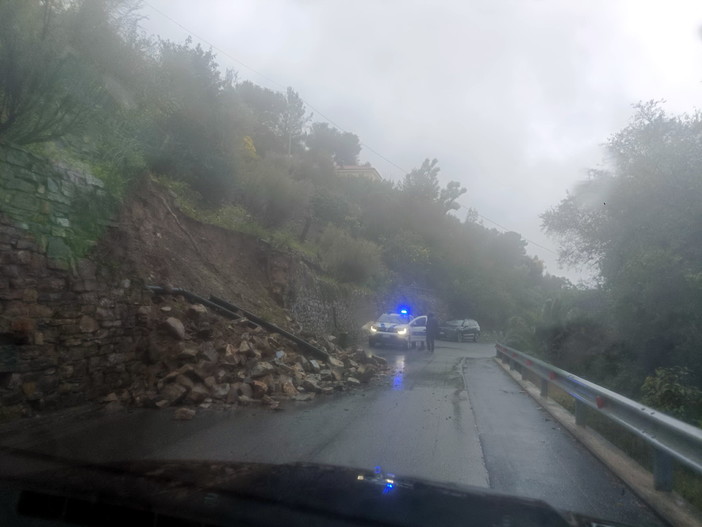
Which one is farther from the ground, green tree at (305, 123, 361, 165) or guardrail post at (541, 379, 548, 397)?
green tree at (305, 123, 361, 165)

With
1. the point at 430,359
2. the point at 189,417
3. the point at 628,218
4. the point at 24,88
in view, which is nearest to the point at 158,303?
the point at 189,417

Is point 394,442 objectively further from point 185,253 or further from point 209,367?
point 185,253

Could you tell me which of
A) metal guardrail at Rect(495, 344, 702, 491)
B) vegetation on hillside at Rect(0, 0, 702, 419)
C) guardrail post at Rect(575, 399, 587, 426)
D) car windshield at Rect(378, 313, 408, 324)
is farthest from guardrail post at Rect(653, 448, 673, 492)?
car windshield at Rect(378, 313, 408, 324)

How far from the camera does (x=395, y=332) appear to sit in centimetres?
2841

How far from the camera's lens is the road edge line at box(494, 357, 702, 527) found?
580 centimetres

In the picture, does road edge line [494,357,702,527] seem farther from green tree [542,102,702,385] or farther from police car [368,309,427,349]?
police car [368,309,427,349]

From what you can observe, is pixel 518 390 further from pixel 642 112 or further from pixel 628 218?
pixel 642 112

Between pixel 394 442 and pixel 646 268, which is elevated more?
pixel 646 268

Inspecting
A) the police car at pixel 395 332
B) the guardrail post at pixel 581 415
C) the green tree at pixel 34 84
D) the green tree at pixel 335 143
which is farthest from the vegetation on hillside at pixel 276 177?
the green tree at pixel 335 143

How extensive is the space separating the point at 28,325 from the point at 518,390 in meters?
11.1

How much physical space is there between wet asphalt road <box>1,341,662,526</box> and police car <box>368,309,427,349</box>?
1559 cm

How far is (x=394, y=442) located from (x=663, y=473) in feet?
11.0

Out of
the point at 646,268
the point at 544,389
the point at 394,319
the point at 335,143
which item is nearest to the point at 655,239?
the point at 646,268

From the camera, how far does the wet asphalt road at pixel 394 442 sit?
22.6 feet
